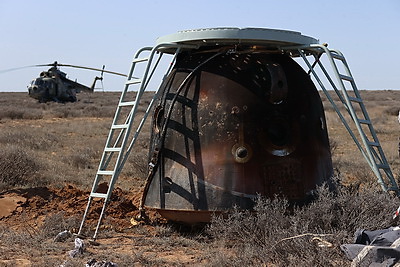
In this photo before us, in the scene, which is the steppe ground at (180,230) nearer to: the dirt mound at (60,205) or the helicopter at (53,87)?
the dirt mound at (60,205)

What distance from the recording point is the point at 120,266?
5.86 metres

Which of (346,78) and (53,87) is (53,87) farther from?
(346,78)

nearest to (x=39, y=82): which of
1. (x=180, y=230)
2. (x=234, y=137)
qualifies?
(x=180, y=230)

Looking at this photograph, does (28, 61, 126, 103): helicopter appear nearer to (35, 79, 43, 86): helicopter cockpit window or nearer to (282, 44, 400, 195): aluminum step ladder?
(35, 79, 43, 86): helicopter cockpit window

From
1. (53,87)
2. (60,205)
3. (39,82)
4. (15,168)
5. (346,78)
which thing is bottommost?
(60,205)

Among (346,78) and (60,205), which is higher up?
(346,78)

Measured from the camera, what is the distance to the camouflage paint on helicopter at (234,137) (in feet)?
22.7

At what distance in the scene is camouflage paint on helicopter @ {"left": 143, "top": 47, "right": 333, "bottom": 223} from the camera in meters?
6.93

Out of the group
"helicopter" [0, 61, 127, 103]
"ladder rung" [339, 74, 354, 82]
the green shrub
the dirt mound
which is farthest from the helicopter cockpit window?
"ladder rung" [339, 74, 354, 82]

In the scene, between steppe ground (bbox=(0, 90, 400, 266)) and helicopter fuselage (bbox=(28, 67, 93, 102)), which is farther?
helicopter fuselage (bbox=(28, 67, 93, 102))

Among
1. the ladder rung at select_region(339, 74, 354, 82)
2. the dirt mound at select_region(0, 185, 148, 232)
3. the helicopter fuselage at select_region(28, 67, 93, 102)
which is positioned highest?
the ladder rung at select_region(339, 74, 354, 82)

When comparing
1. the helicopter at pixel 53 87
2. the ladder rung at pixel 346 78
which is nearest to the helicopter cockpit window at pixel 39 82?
the helicopter at pixel 53 87

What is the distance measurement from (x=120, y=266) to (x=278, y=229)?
1.57m

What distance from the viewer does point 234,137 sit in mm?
6984
